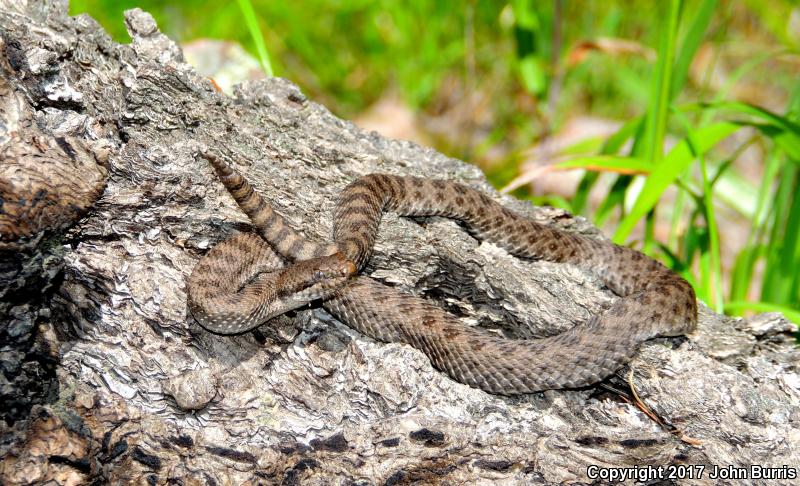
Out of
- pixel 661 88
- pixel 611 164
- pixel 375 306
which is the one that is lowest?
pixel 375 306

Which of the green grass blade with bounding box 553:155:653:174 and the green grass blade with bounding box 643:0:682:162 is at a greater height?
the green grass blade with bounding box 643:0:682:162

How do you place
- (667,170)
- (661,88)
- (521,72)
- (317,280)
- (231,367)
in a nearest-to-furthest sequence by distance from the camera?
(231,367), (317,280), (667,170), (661,88), (521,72)

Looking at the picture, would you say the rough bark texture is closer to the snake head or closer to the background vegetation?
the snake head

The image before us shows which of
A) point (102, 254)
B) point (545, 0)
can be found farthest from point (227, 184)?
point (545, 0)

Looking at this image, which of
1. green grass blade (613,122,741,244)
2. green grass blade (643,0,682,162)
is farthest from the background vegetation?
green grass blade (613,122,741,244)

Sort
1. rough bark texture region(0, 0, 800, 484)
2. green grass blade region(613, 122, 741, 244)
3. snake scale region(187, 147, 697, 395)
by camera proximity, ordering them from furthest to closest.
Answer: green grass blade region(613, 122, 741, 244), snake scale region(187, 147, 697, 395), rough bark texture region(0, 0, 800, 484)

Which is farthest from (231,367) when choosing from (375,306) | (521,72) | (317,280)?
(521,72)

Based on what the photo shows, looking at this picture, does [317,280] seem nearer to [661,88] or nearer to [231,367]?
[231,367]
